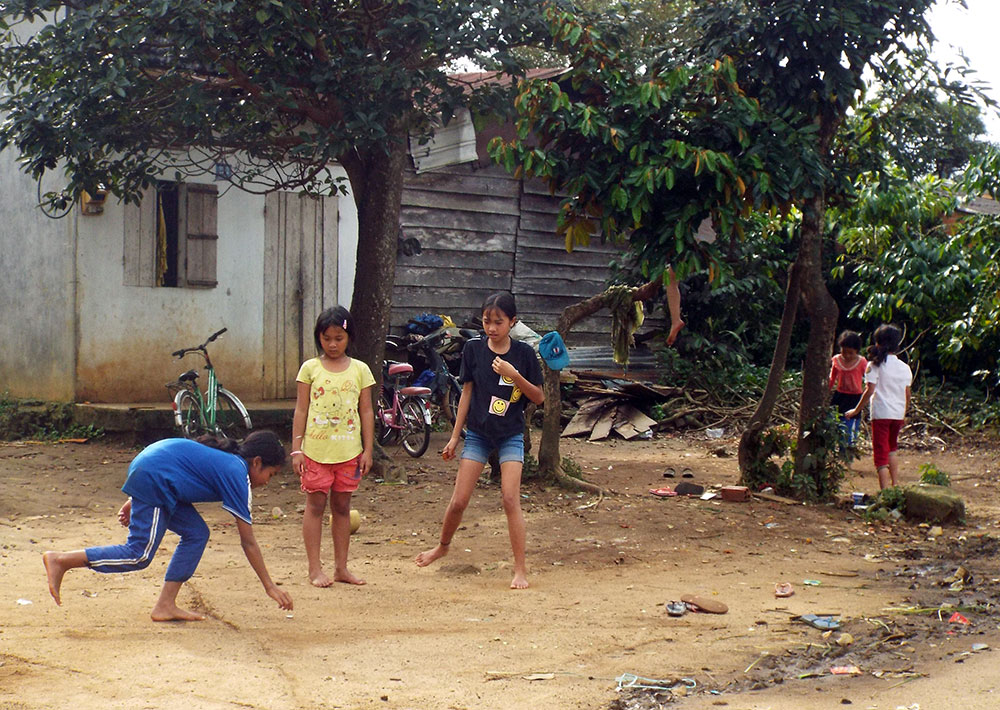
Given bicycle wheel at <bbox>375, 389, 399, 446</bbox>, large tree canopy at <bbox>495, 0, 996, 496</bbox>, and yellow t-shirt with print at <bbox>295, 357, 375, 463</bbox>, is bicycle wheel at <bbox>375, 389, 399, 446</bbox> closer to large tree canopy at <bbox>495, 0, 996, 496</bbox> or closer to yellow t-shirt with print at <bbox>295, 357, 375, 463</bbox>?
large tree canopy at <bbox>495, 0, 996, 496</bbox>

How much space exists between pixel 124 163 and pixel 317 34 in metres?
2.82

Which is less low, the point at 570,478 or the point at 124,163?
the point at 124,163

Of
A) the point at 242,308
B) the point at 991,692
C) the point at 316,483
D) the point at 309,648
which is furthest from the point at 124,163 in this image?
the point at 991,692

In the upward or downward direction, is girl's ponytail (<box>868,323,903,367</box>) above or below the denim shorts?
above

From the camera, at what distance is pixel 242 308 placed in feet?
37.8

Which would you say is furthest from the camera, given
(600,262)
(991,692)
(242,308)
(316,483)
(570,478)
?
(600,262)

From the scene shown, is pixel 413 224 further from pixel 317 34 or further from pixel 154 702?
pixel 154 702

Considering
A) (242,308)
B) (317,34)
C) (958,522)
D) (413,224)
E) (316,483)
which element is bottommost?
(958,522)

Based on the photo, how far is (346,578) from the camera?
5.61 m

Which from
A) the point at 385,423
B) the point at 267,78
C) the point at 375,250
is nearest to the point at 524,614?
the point at 375,250

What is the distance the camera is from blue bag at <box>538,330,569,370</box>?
7.03m

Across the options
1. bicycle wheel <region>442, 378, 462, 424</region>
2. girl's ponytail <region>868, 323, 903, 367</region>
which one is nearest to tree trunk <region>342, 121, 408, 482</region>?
bicycle wheel <region>442, 378, 462, 424</region>

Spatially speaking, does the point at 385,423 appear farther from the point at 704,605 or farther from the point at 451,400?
the point at 704,605

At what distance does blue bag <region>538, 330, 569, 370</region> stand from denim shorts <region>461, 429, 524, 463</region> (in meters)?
1.32
